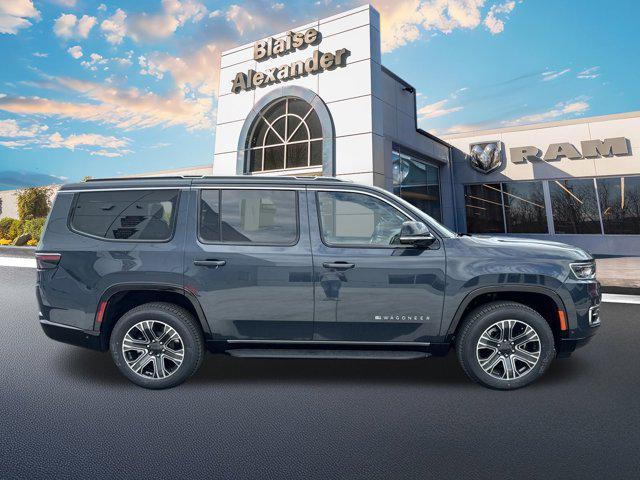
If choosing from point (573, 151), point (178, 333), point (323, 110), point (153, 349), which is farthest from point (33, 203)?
point (573, 151)

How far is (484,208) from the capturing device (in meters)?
19.3

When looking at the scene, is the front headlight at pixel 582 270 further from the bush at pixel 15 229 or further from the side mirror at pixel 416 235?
the bush at pixel 15 229

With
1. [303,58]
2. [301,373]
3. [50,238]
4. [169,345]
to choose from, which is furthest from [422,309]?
[303,58]

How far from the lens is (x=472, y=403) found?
3443 mm

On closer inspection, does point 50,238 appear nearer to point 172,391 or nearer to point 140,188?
point 140,188

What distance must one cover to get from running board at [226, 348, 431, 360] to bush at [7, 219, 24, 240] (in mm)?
28629

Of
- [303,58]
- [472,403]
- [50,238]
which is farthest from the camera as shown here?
[303,58]

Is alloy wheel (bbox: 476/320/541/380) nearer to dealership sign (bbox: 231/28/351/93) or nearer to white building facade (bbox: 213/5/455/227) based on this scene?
white building facade (bbox: 213/5/455/227)

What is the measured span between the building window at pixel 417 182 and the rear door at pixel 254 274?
35.8ft

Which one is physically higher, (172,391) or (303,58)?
(303,58)

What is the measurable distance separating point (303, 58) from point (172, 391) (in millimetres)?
13084

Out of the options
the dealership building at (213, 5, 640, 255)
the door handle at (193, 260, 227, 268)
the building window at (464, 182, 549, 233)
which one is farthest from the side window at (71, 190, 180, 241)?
the building window at (464, 182, 549, 233)

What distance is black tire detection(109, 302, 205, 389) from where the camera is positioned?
12.5ft

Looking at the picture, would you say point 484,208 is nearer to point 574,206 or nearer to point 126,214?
point 574,206
